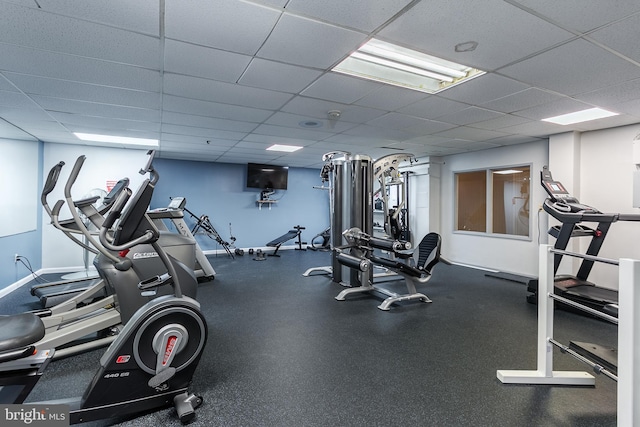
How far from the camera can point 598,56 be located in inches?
88.4

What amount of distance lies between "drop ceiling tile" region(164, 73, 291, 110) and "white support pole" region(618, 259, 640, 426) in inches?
112

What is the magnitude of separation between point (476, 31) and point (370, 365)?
2454 millimetres

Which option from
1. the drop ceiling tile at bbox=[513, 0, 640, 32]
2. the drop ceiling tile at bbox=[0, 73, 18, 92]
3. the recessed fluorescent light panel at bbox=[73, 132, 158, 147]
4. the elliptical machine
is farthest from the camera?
the recessed fluorescent light panel at bbox=[73, 132, 158, 147]

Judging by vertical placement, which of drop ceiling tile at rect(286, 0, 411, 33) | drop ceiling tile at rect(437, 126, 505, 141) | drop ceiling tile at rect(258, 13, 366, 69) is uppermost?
drop ceiling tile at rect(258, 13, 366, 69)

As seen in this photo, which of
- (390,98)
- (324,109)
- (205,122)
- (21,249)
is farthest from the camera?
(21,249)

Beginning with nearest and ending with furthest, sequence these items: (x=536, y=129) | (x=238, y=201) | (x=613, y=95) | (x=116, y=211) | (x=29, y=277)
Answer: (x=116, y=211), (x=613, y=95), (x=536, y=129), (x=29, y=277), (x=238, y=201)

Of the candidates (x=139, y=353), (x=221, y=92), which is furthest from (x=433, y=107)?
(x=139, y=353)

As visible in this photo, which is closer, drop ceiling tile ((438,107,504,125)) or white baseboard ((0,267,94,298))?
drop ceiling tile ((438,107,504,125))

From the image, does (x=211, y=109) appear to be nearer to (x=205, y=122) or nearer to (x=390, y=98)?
(x=205, y=122)

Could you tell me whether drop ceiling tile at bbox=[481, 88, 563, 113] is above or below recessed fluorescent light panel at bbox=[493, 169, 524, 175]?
above

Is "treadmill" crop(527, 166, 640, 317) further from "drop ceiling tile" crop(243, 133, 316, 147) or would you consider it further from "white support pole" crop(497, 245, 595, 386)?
"drop ceiling tile" crop(243, 133, 316, 147)

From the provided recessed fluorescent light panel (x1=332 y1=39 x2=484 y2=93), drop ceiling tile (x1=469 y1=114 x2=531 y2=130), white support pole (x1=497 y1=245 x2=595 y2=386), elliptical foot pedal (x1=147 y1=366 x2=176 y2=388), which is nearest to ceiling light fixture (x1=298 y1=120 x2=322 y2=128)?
recessed fluorescent light panel (x1=332 y1=39 x2=484 y2=93)

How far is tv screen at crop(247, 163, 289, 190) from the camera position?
7.91m

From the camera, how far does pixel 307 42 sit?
2.09 meters
